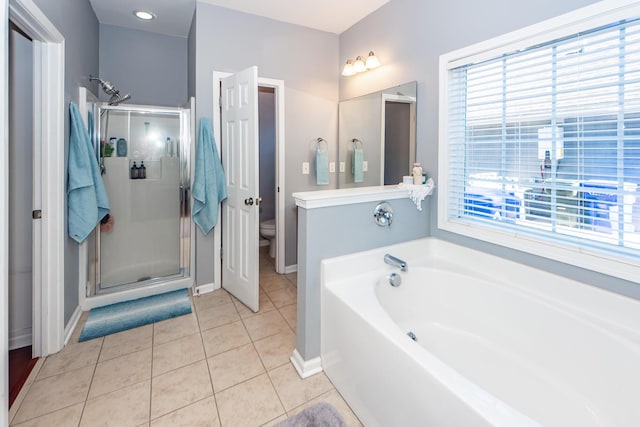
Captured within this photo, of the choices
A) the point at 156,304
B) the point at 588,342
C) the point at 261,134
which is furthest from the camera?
the point at 261,134

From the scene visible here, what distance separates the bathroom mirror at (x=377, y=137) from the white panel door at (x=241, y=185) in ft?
3.57

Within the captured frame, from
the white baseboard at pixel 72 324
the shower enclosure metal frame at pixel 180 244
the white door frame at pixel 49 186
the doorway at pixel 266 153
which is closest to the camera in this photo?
the white door frame at pixel 49 186

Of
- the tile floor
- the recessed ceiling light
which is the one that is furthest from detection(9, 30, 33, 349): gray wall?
the recessed ceiling light

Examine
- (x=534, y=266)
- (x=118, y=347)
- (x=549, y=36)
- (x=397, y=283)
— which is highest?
(x=549, y=36)

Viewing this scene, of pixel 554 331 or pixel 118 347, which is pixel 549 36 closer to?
pixel 554 331

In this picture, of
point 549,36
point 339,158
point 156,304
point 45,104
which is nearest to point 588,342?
point 549,36

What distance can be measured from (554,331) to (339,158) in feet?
7.91

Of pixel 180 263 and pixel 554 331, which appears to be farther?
pixel 180 263

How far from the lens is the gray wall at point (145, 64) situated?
3.14 meters

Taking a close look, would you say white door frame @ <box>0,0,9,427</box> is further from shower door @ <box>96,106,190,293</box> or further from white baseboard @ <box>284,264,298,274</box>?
white baseboard @ <box>284,264,298,274</box>

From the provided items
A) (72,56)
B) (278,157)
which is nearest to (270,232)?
(278,157)

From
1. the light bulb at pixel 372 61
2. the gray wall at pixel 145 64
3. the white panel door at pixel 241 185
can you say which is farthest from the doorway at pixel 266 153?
the light bulb at pixel 372 61

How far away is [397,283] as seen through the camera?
1862 millimetres

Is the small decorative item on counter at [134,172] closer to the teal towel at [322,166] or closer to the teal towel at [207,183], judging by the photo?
the teal towel at [207,183]
